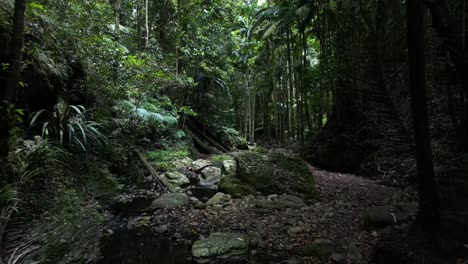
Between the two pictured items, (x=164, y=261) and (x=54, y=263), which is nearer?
(x=54, y=263)

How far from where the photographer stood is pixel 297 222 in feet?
16.3

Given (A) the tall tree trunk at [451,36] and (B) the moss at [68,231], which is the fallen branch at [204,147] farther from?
(A) the tall tree trunk at [451,36]

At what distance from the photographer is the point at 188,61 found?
531 inches

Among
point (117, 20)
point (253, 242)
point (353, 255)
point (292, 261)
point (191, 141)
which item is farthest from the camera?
point (191, 141)

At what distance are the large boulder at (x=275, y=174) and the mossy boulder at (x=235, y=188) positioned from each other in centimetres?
20

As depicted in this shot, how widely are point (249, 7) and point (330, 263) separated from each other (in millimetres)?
18014

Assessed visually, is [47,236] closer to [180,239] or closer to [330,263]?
[180,239]

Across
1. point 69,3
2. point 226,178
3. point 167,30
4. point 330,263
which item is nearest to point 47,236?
point 330,263

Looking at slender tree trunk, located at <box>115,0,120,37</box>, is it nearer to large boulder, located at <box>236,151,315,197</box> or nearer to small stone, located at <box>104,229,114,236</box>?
large boulder, located at <box>236,151,315,197</box>

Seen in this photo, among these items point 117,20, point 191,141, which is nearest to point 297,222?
point 117,20

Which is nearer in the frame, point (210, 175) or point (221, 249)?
point (221, 249)

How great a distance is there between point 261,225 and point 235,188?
1.92 metres

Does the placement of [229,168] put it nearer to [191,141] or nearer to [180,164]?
[180,164]

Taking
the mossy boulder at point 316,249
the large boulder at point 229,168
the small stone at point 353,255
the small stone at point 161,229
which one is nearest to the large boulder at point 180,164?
the large boulder at point 229,168
